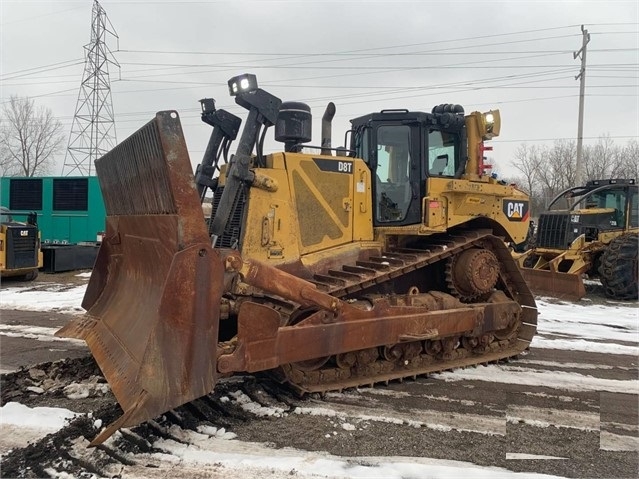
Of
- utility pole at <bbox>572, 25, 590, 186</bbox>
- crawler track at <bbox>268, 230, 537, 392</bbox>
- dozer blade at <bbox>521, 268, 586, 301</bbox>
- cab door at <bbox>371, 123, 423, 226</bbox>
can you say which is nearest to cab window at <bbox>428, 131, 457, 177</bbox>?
cab door at <bbox>371, 123, 423, 226</bbox>

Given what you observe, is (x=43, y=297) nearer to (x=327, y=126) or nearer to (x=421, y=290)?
(x=327, y=126)

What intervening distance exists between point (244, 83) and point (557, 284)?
971cm

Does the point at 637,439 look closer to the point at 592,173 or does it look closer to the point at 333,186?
the point at 333,186

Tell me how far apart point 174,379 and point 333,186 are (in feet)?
8.58

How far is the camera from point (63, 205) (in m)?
15.0

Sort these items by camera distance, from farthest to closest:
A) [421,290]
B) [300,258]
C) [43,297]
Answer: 1. [43,297]
2. [421,290]
3. [300,258]

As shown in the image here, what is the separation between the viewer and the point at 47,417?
380 centimetres

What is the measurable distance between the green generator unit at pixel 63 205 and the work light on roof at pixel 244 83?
1149 centimetres

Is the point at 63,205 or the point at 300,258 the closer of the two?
the point at 300,258

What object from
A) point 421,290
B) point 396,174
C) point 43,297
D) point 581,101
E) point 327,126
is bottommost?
point 43,297

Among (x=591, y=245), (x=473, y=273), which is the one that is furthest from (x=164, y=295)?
(x=591, y=245)

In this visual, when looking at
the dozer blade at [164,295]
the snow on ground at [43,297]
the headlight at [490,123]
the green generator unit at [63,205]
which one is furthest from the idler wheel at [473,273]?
the green generator unit at [63,205]

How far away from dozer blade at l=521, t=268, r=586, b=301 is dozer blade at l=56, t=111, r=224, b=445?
9435 millimetres

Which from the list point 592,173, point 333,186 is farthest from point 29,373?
point 592,173
